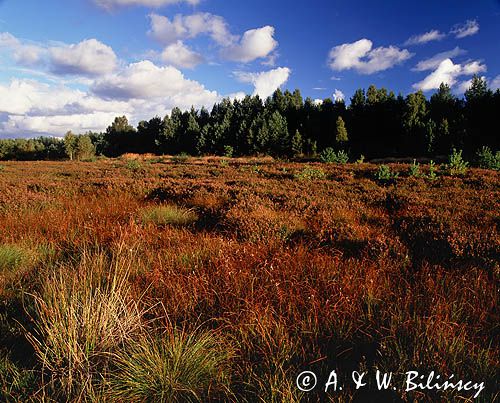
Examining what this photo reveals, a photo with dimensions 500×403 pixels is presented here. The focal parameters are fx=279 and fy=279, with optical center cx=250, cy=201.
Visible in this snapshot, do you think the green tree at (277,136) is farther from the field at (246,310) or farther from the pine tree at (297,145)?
the field at (246,310)

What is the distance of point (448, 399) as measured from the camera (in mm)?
1624

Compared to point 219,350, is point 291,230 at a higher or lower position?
higher

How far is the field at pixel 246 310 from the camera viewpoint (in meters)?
1.86

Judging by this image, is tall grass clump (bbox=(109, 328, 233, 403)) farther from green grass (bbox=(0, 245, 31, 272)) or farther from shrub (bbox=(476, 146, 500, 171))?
shrub (bbox=(476, 146, 500, 171))

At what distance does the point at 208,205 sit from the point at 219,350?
5302 mm

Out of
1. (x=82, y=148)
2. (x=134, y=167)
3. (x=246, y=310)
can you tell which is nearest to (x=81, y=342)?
(x=246, y=310)

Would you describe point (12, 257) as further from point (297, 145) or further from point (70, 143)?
point (70, 143)

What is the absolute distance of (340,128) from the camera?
51469 millimetres

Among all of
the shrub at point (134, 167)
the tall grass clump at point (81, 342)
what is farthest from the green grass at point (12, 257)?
the shrub at point (134, 167)

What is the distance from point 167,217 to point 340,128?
51.0 m

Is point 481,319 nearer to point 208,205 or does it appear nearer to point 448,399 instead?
point 448,399

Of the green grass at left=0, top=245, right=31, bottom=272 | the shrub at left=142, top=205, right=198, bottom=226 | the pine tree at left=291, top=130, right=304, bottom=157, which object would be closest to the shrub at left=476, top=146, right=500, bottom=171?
the shrub at left=142, top=205, right=198, bottom=226

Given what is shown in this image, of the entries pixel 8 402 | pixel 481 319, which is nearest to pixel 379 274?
pixel 481 319

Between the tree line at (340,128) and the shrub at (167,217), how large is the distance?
44.1 metres
